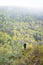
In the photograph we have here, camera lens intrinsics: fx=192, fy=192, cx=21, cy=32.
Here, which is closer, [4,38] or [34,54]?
[34,54]

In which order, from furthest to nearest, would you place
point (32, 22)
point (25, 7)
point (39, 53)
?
point (25, 7)
point (32, 22)
point (39, 53)

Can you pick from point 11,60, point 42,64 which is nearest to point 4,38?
point 11,60

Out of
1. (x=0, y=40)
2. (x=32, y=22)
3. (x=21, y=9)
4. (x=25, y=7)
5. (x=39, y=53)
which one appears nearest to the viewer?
(x=39, y=53)

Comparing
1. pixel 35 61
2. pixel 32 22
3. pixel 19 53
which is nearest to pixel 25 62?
pixel 35 61

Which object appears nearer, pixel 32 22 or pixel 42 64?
pixel 42 64

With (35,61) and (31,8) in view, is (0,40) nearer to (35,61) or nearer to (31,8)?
(35,61)

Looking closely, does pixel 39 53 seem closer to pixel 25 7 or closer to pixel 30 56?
A: pixel 30 56

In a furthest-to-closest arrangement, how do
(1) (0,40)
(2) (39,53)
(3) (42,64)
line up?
(1) (0,40)
(2) (39,53)
(3) (42,64)
